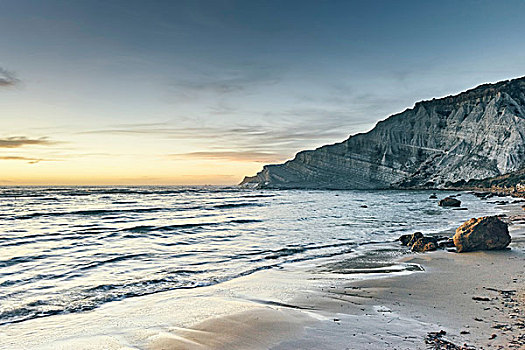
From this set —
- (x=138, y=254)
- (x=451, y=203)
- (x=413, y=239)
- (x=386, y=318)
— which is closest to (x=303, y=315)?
(x=386, y=318)

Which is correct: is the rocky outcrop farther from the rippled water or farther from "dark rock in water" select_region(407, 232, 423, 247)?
the rippled water

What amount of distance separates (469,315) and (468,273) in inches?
119

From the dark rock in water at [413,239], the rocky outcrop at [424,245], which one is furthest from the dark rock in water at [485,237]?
the dark rock in water at [413,239]

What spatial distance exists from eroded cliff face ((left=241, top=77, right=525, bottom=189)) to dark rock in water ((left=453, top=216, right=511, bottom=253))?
70498mm

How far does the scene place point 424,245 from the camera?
10891 millimetres

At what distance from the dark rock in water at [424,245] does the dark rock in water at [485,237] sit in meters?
0.75

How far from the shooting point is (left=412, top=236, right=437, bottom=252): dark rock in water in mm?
10774

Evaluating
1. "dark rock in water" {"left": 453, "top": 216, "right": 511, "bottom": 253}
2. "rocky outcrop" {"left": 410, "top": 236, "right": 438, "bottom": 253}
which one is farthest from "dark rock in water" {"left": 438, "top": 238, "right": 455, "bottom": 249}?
"dark rock in water" {"left": 453, "top": 216, "right": 511, "bottom": 253}

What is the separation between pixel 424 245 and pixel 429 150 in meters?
92.1

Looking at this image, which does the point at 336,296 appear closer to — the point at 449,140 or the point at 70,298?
the point at 70,298

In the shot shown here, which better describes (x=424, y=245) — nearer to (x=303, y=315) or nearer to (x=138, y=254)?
(x=303, y=315)

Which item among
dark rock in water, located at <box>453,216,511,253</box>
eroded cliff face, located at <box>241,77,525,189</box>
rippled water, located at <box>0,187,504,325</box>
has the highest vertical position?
eroded cliff face, located at <box>241,77,525,189</box>

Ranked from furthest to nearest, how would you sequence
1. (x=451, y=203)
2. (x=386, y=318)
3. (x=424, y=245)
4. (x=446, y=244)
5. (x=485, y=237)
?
(x=451, y=203) → (x=446, y=244) → (x=424, y=245) → (x=485, y=237) → (x=386, y=318)

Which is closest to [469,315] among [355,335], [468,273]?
[355,335]
